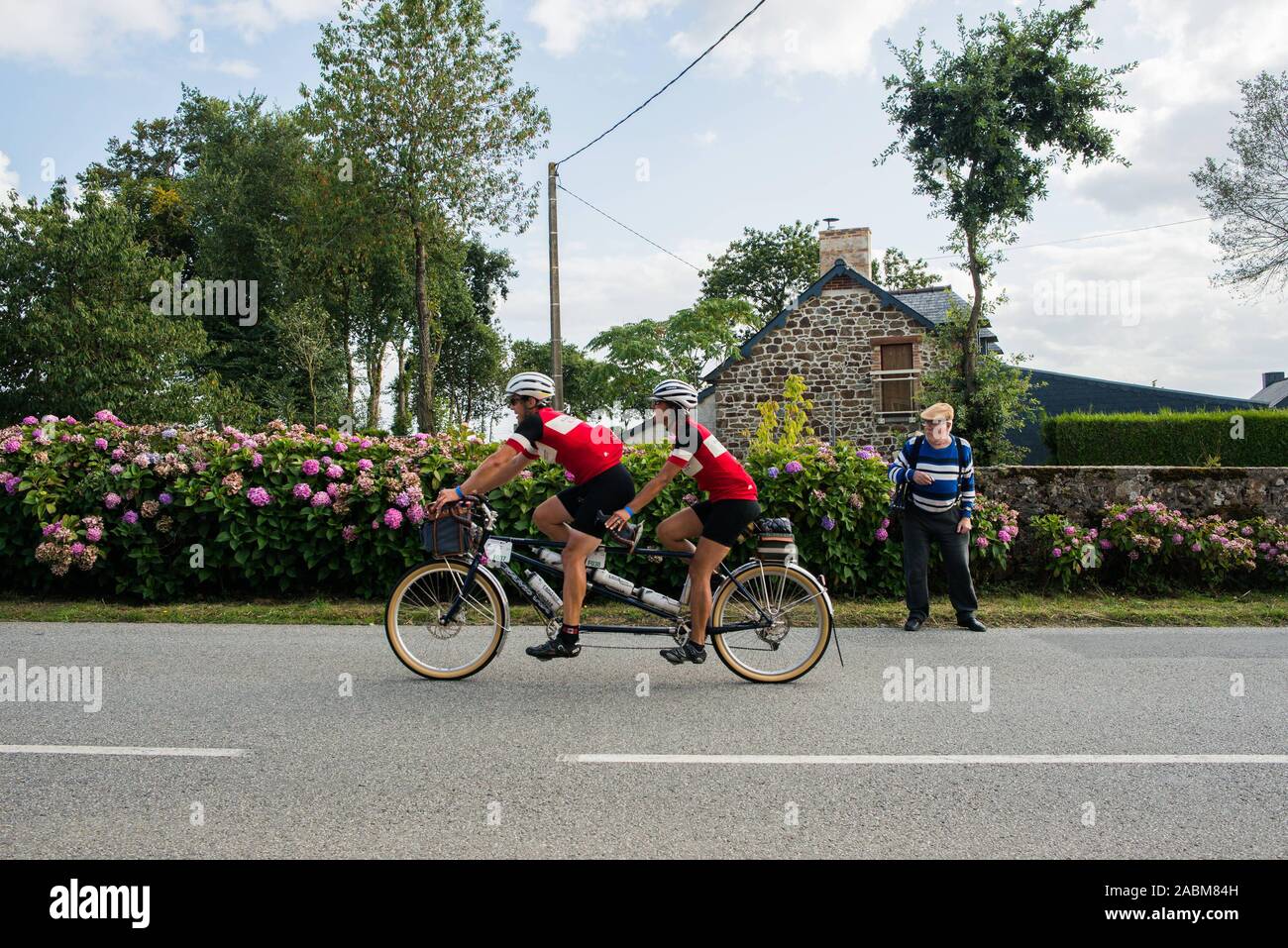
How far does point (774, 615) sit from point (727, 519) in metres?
0.74

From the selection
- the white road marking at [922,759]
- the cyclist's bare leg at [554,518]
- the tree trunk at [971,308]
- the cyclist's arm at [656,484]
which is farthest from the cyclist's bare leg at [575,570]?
the tree trunk at [971,308]

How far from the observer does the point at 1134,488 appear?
37.4 ft

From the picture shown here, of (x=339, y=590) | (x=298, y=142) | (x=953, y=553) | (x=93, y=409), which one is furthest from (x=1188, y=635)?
(x=298, y=142)

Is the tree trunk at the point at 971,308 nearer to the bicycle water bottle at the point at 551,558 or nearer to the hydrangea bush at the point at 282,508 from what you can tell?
the hydrangea bush at the point at 282,508

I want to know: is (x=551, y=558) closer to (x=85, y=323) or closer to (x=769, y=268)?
(x=85, y=323)

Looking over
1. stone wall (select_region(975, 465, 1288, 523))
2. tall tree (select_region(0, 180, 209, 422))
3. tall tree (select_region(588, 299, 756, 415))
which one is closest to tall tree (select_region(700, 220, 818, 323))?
tall tree (select_region(588, 299, 756, 415))

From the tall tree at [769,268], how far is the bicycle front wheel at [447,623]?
54.9 m

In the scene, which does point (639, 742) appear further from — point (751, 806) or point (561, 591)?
point (561, 591)

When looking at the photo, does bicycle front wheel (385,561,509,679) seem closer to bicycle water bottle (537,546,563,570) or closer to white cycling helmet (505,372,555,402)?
bicycle water bottle (537,546,563,570)

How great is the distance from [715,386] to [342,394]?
2087 centimetres

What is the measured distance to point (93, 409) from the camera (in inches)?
1120

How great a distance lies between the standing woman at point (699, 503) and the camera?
6.19 meters

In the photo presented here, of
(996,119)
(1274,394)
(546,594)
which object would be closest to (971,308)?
(996,119)

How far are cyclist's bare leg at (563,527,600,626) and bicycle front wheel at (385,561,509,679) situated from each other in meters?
0.44
